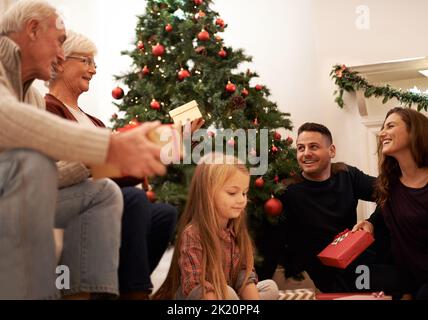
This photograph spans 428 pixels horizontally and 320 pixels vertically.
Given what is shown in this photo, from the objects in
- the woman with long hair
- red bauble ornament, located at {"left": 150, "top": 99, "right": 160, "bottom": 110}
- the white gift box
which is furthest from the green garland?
the white gift box

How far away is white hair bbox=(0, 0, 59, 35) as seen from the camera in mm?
1191

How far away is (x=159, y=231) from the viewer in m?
1.52

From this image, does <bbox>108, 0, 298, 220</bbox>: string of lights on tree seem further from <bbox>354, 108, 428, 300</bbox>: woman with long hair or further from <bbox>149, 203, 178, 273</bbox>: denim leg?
<bbox>149, 203, 178, 273</bbox>: denim leg

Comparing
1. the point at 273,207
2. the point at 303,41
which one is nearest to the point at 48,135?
the point at 273,207

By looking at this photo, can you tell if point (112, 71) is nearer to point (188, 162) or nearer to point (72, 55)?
point (188, 162)

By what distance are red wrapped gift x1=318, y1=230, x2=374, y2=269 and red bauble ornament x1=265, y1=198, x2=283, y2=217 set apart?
0.33 metres

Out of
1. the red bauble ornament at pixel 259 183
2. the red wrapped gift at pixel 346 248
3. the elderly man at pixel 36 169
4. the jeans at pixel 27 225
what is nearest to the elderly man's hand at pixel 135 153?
the elderly man at pixel 36 169

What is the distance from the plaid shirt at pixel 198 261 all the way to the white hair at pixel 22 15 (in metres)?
0.73

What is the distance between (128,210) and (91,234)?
0.66 ft

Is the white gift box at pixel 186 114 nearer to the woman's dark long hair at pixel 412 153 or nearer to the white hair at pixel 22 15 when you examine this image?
the white hair at pixel 22 15

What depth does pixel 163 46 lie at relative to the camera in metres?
2.74

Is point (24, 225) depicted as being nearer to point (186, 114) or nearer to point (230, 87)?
point (186, 114)

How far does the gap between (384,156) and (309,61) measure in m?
1.48

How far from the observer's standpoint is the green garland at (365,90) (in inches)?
Result: 109
